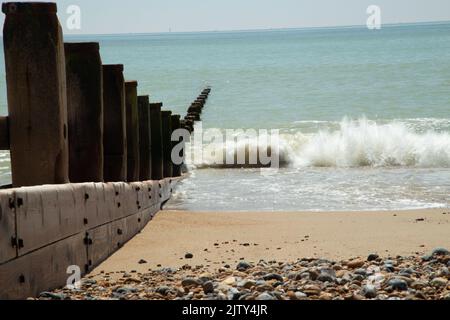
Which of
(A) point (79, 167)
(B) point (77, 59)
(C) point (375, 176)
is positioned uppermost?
(B) point (77, 59)

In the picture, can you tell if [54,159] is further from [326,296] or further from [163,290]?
[326,296]

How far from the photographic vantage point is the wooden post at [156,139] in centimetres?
1243

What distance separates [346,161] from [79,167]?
40.4 feet

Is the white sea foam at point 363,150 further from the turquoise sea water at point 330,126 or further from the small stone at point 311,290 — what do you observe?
the small stone at point 311,290

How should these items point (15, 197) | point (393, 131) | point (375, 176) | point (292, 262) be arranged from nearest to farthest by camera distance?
point (15, 197), point (292, 262), point (375, 176), point (393, 131)

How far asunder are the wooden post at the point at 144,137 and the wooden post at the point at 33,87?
577 centimetres

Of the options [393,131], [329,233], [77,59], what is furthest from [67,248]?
[393,131]

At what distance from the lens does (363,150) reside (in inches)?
732

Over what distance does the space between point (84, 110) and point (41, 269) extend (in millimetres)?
2042

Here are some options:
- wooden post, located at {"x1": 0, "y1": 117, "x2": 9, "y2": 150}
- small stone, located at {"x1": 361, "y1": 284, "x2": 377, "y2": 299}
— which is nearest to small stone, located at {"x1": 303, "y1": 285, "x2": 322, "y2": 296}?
small stone, located at {"x1": 361, "y1": 284, "x2": 377, "y2": 299}

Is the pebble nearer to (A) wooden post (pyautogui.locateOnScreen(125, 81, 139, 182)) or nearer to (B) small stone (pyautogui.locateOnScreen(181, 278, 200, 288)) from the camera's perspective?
(B) small stone (pyautogui.locateOnScreen(181, 278, 200, 288))

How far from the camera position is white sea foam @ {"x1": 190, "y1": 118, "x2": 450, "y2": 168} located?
1789 cm

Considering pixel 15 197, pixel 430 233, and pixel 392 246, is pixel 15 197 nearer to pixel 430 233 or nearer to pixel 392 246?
pixel 392 246

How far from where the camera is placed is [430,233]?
7.94 meters
